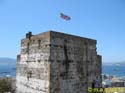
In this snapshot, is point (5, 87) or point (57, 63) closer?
point (57, 63)

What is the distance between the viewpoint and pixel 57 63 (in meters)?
13.5

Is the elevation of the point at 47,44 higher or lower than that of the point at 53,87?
higher

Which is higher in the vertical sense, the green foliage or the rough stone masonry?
the rough stone masonry

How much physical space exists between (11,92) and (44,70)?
48.7 ft

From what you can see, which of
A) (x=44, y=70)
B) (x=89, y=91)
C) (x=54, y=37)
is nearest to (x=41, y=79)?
(x=44, y=70)

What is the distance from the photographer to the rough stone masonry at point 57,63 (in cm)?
1331

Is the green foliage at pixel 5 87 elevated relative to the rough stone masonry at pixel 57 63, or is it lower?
lower

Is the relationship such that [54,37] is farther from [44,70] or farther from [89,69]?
[89,69]

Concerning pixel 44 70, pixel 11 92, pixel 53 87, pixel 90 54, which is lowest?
pixel 11 92

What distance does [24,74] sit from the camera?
1603 cm

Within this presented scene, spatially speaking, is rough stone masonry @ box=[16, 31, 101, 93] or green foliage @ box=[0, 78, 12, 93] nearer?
rough stone masonry @ box=[16, 31, 101, 93]

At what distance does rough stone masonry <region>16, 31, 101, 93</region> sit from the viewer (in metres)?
13.3

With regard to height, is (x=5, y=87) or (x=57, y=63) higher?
(x=57, y=63)

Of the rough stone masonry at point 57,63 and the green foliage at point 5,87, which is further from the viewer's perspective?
the green foliage at point 5,87
